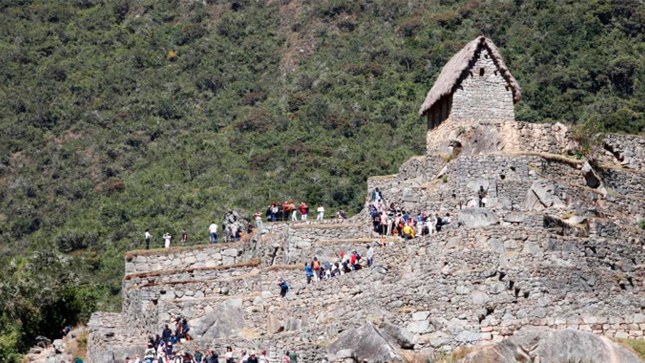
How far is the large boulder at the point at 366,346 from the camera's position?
43.9 meters

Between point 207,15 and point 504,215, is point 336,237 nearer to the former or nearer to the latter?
point 504,215

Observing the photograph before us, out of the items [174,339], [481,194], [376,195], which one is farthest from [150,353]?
[481,194]

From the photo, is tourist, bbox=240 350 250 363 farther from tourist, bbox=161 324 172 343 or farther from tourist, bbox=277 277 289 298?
tourist, bbox=277 277 289 298

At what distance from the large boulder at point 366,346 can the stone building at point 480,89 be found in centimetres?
1943

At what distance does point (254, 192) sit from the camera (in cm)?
9025

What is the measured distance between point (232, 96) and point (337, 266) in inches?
2574

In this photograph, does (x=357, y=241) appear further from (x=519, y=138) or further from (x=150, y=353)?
(x=150, y=353)

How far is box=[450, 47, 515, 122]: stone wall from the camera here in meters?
62.6

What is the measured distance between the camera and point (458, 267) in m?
46.8

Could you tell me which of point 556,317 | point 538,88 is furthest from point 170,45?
point 556,317

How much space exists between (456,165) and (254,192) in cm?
3527

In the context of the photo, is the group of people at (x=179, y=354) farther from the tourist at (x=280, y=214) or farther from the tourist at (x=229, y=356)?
the tourist at (x=280, y=214)

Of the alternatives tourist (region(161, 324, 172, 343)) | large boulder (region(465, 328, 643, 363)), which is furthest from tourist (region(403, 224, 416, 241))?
large boulder (region(465, 328, 643, 363))

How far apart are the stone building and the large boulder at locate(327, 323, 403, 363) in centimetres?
1943
